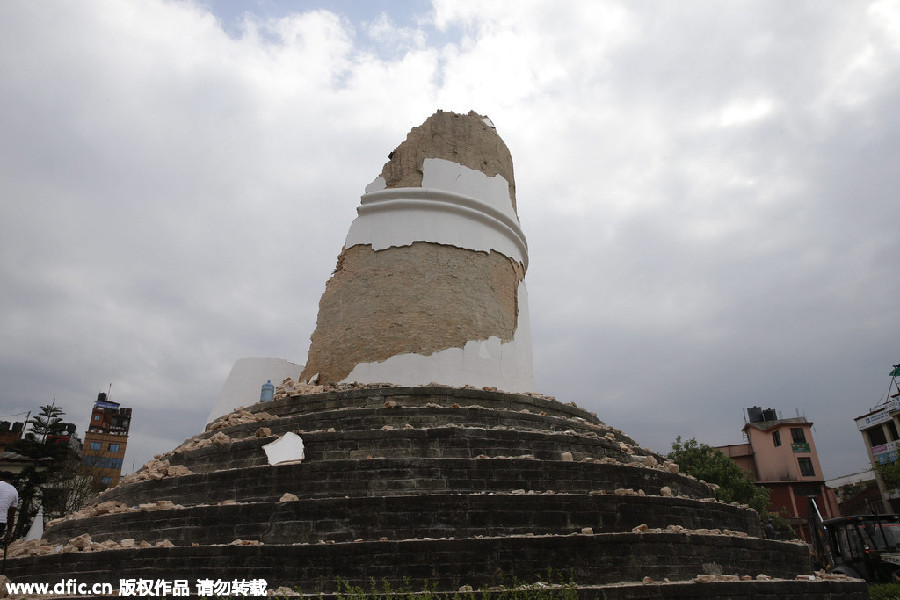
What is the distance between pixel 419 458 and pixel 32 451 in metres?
23.2

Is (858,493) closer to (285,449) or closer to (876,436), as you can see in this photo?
(876,436)

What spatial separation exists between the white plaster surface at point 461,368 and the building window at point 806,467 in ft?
98.5

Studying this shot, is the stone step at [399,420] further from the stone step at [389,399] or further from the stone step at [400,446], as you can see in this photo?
the stone step at [400,446]

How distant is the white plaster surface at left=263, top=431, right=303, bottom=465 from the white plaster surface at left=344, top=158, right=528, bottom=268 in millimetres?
4703

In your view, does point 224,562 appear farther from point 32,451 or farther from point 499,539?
point 32,451

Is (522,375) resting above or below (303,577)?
above

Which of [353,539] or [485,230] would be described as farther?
[485,230]

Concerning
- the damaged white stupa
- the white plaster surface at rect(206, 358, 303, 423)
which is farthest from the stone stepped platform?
the white plaster surface at rect(206, 358, 303, 423)

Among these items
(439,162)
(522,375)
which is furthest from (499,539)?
(439,162)

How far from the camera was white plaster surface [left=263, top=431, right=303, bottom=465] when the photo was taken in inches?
245

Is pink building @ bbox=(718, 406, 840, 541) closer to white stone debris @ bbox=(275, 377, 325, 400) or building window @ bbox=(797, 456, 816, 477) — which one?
building window @ bbox=(797, 456, 816, 477)

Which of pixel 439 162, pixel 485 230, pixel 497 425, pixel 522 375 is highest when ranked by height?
pixel 439 162

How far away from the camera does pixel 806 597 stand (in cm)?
511

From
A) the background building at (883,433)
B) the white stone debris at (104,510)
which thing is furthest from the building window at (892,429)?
the white stone debris at (104,510)
